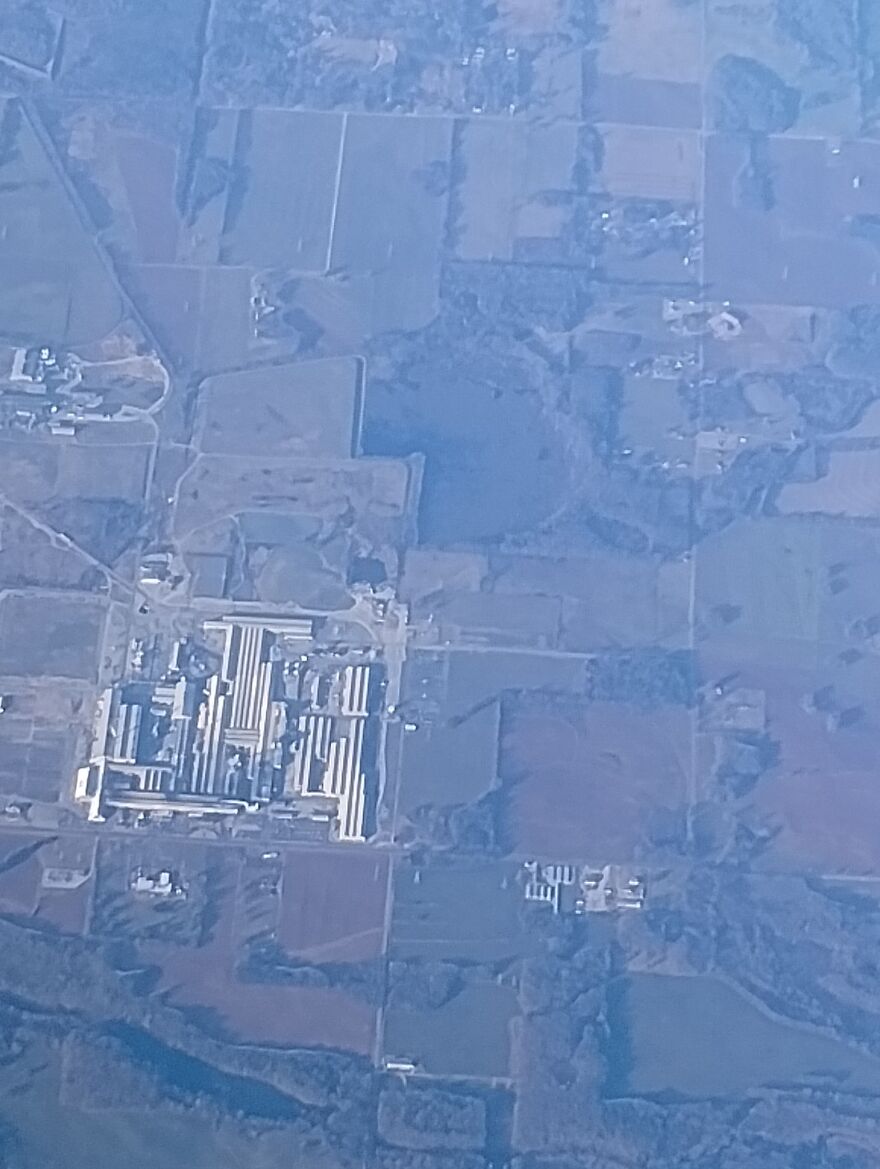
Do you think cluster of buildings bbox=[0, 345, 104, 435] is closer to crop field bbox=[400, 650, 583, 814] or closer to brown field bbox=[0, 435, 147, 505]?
brown field bbox=[0, 435, 147, 505]

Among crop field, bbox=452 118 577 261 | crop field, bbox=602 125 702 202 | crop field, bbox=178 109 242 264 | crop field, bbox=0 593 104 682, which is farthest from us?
crop field, bbox=602 125 702 202

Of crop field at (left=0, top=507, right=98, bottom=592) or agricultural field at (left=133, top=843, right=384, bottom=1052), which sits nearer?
agricultural field at (left=133, top=843, right=384, bottom=1052)

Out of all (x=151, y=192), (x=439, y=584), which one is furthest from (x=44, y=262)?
(x=439, y=584)

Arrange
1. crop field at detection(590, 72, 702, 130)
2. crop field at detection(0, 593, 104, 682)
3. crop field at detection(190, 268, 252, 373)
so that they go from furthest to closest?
crop field at detection(590, 72, 702, 130) < crop field at detection(190, 268, 252, 373) < crop field at detection(0, 593, 104, 682)

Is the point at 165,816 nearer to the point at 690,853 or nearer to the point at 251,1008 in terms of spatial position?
the point at 251,1008

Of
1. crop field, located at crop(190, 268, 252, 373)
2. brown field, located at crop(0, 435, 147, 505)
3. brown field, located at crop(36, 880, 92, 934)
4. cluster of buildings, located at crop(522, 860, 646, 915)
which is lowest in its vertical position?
brown field, located at crop(36, 880, 92, 934)

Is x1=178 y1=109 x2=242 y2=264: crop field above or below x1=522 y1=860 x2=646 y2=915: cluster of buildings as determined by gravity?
above

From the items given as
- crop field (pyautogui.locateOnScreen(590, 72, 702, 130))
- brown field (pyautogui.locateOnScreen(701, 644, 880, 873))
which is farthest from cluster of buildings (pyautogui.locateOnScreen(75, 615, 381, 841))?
crop field (pyautogui.locateOnScreen(590, 72, 702, 130))
